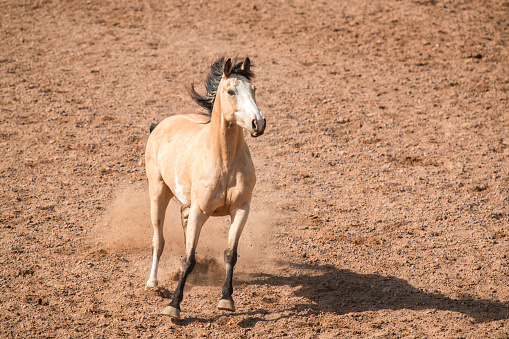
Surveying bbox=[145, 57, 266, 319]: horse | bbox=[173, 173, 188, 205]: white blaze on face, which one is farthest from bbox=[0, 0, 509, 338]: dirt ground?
bbox=[173, 173, 188, 205]: white blaze on face

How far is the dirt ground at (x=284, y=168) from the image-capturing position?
4906 mm

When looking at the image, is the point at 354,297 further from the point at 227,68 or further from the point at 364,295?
the point at 227,68

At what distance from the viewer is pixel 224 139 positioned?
14.6ft

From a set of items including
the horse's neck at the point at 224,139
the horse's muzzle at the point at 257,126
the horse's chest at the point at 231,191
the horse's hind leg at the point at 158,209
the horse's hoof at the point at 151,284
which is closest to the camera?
the horse's muzzle at the point at 257,126

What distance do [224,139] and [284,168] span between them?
324 centimetres

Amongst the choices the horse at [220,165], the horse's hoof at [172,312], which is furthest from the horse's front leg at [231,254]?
the horse's hoof at [172,312]

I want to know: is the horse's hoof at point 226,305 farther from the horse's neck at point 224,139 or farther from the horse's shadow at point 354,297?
the horse's neck at point 224,139

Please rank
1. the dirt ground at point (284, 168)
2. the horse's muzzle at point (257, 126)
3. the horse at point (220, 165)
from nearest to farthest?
the horse's muzzle at point (257, 126) < the horse at point (220, 165) < the dirt ground at point (284, 168)

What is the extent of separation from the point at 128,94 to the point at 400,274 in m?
6.16

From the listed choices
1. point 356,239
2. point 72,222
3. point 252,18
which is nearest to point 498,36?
point 252,18

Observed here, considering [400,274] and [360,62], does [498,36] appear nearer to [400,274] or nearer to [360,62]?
[360,62]

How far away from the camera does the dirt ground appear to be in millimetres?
4906

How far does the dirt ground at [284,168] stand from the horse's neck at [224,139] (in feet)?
4.86

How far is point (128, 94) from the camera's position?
31.4 feet
